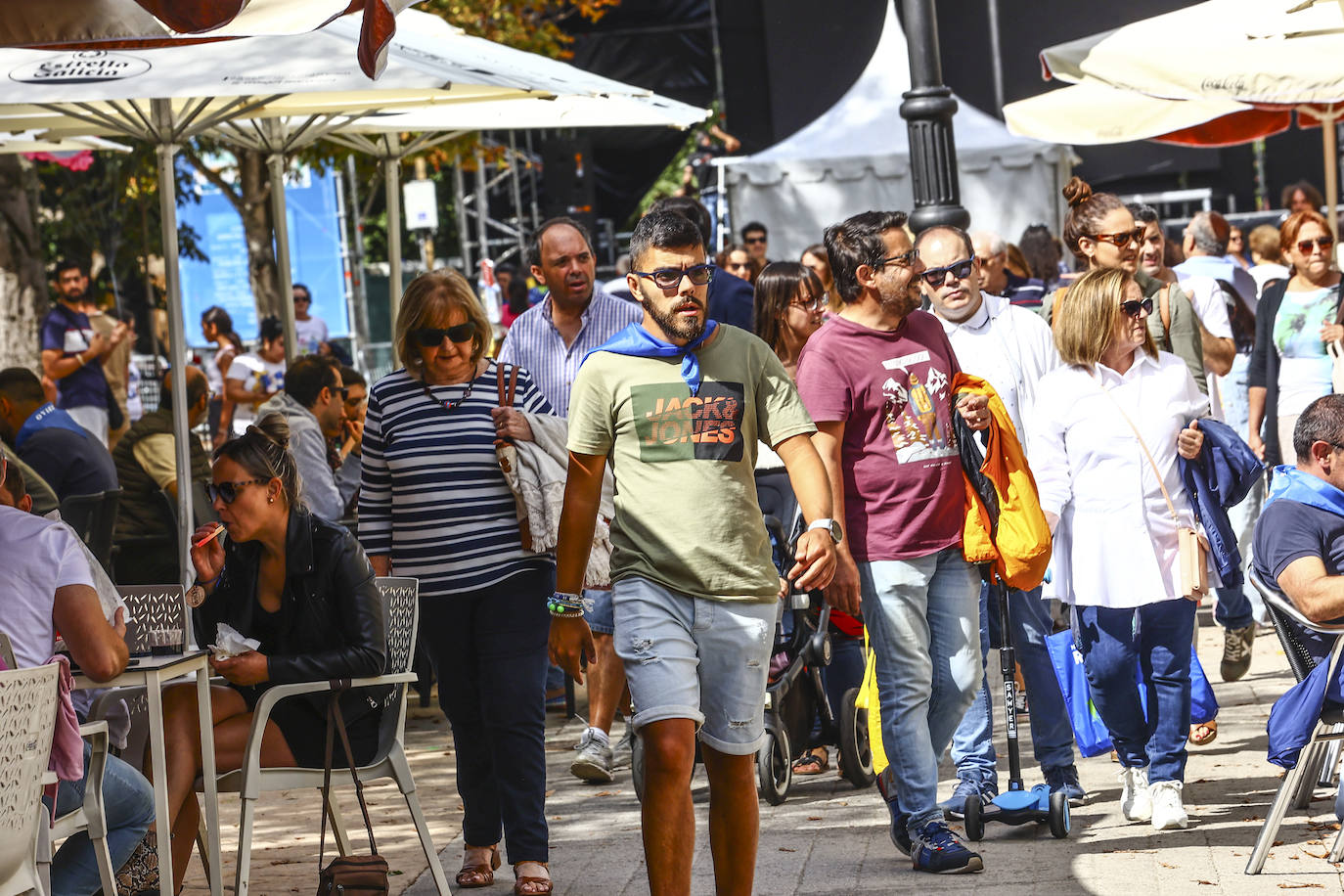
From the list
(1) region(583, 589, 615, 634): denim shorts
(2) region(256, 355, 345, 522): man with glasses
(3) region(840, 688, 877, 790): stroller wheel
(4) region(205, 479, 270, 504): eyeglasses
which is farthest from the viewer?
(2) region(256, 355, 345, 522): man with glasses

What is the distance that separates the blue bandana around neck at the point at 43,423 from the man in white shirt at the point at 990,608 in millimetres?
4664

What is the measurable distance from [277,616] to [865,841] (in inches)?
89.2

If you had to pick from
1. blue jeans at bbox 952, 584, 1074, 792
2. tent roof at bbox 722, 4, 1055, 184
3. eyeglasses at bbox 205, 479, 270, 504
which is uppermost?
tent roof at bbox 722, 4, 1055, 184

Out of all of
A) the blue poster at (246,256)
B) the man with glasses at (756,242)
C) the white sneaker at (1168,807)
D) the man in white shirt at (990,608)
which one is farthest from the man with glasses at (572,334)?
the blue poster at (246,256)

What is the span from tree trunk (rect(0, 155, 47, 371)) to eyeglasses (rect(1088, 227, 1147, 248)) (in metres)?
9.36

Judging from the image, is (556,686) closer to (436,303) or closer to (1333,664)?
(436,303)

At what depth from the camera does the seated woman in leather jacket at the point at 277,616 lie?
210 inches

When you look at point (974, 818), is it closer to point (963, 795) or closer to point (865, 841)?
point (963, 795)

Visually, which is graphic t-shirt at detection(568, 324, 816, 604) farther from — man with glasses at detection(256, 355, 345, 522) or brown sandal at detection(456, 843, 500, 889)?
man with glasses at detection(256, 355, 345, 522)

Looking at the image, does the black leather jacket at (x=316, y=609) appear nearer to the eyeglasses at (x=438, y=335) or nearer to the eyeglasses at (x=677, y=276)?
the eyeglasses at (x=438, y=335)

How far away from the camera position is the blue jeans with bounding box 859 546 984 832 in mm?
5691

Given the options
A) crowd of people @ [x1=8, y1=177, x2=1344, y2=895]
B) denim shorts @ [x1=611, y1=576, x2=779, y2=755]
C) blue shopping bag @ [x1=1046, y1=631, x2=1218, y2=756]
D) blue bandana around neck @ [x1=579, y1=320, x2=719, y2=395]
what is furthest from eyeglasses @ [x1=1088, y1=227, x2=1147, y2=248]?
denim shorts @ [x1=611, y1=576, x2=779, y2=755]

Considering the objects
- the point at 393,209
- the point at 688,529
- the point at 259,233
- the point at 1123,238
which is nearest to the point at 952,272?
the point at 1123,238

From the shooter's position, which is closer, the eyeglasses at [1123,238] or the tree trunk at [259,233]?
the eyeglasses at [1123,238]
